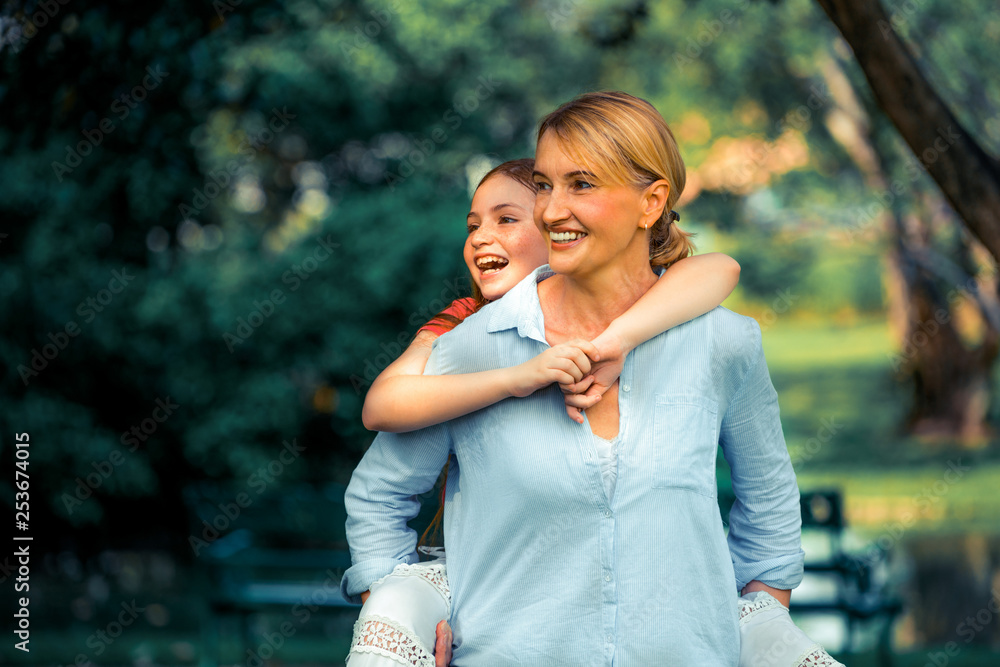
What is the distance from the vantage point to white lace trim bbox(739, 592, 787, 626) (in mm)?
1954

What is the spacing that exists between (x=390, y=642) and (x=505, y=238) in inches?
34.1

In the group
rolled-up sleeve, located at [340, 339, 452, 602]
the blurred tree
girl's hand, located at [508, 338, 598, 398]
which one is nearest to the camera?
girl's hand, located at [508, 338, 598, 398]

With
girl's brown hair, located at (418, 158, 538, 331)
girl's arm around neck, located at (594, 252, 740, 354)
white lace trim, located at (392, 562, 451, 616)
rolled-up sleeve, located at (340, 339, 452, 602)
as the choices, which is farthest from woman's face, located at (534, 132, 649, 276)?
white lace trim, located at (392, 562, 451, 616)

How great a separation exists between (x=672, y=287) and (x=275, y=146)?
9.70m

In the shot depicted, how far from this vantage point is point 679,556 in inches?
69.2

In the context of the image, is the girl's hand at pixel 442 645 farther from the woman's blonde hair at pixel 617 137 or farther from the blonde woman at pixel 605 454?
the woman's blonde hair at pixel 617 137

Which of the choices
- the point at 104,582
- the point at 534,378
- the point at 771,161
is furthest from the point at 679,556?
the point at 771,161

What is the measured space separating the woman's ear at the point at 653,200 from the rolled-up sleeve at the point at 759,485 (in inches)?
9.8

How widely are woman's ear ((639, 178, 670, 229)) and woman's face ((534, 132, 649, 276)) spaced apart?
0.5 inches

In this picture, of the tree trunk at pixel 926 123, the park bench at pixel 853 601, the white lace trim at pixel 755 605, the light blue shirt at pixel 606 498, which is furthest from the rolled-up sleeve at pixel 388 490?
the park bench at pixel 853 601

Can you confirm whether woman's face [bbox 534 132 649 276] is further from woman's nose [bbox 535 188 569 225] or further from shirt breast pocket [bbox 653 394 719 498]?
shirt breast pocket [bbox 653 394 719 498]

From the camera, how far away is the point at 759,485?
1932mm

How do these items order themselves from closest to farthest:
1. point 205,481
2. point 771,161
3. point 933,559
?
point 205,481
point 933,559
point 771,161

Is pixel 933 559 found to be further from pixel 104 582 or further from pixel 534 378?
pixel 534 378
